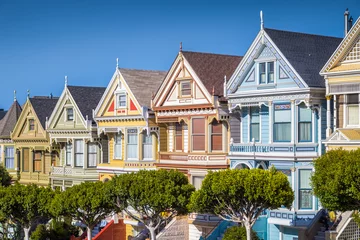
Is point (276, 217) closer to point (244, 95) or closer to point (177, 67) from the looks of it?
point (244, 95)

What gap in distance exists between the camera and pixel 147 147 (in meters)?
51.8

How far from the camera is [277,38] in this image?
41781 millimetres

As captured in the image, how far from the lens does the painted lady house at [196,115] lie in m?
45.9

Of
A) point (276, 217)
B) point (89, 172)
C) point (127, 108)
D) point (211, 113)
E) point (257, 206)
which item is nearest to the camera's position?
point (257, 206)

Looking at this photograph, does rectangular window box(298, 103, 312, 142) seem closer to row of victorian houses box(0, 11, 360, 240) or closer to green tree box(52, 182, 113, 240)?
row of victorian houses box(0, 11, 360, 240)

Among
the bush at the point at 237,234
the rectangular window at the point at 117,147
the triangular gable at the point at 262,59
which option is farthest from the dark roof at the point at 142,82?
the bush at the point at 237,234

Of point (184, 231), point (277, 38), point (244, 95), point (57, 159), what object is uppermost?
point (277, 38)

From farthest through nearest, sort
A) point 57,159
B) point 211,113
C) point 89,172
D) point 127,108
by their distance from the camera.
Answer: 1. point 57,159
2. point 89,172
3. point 127,108
4. point 211,113

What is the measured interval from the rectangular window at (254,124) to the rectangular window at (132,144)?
10.8 meters

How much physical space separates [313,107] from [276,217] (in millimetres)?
6022

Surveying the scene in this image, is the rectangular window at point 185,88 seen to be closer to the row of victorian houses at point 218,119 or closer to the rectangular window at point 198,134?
the row of victorian houses at point 218,119

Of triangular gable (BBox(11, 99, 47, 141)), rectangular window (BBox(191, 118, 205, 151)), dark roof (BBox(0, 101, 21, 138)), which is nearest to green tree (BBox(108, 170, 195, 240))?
rectangular window (BBox(191, 118, 205, 151))

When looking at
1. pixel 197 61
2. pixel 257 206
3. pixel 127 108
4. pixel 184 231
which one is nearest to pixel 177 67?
pixel 197 61

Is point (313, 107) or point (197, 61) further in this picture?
point (197, 61)
